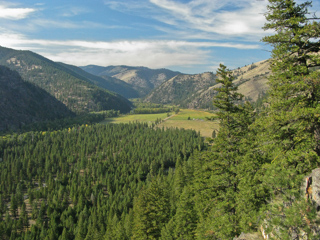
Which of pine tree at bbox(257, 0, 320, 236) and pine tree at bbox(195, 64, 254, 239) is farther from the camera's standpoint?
pine tree at bbox(195, 64, 254, 239)

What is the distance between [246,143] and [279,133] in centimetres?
740

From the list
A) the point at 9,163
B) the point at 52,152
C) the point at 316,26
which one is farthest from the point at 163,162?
the point at 316,26

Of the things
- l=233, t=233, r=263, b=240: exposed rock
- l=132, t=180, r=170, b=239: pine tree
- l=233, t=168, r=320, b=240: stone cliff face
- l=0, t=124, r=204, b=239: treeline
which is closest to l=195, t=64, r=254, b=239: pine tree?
l=233, t=233, r=263, b=240: exposed rock

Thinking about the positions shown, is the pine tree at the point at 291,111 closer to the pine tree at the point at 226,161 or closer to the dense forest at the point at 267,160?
the dense forest at the point at 267,160

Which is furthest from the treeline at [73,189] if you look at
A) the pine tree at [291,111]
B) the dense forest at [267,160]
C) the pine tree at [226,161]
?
the pine tree at [291,111]

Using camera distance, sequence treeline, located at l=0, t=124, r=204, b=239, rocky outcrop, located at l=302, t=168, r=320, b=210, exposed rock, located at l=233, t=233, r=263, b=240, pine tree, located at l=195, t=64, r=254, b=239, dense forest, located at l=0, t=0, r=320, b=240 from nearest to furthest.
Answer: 1. rocky outcrop, located at l=302, t=168, r=320, b=210
2. dense forest, located at l=0, t=0, r=320, b=240
3. exposed rock, located at l=233, t=233, r=263, b=240
4. pine tree, located at l=195, t=64, r=254, b=239
5. treeline, located at l=0, t=124, r=204, b=239

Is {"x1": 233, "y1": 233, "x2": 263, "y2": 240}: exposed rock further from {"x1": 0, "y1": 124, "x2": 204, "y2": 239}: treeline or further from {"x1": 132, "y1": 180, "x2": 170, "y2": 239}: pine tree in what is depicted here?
{"x1": 0, "y1": 124, "x2": 204, "y2": 239}: treeline

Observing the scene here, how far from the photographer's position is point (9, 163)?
563 ft

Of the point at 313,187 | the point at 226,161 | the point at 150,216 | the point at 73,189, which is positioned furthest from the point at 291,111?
the point at 73,189

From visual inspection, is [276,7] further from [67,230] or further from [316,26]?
[67,230]

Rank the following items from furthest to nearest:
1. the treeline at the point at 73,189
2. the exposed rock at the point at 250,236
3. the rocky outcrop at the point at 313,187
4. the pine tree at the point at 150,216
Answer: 1. the treeline at the point at 73,189
2. the pine tree at the point at 150,216
3. the exposed rock at the point at 250,236
4. the rocky outcrop at the point at 313,187

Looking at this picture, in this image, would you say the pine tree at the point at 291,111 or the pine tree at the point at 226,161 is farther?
the pine tree at the point at 226,161

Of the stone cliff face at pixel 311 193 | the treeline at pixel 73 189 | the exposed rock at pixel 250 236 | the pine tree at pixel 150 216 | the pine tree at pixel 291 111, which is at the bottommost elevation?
the treeline at pixel 73 189

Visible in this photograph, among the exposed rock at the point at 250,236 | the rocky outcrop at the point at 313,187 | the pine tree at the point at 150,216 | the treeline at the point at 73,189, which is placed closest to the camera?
the rocky outcrop at the point at 313,187
